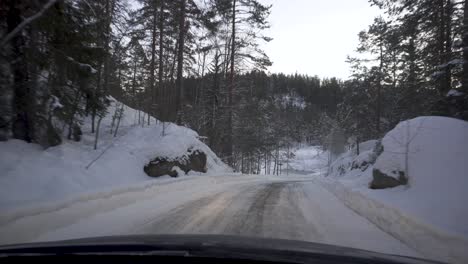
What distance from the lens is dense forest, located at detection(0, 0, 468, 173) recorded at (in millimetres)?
8805

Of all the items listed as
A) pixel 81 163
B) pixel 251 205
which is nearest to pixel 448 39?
pixel 251 205

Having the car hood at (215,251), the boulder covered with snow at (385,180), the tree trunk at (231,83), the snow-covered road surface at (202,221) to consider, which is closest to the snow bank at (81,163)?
the snow-covered road surface at (202,221)

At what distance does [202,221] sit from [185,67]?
24.7m

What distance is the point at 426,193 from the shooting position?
7234 millimetres

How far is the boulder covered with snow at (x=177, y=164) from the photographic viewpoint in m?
13.1

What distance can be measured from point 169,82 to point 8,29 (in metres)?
24.9

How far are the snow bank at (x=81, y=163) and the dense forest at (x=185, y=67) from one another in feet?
2.58

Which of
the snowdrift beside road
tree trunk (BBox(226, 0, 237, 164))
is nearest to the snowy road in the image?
the snowdrift beside road

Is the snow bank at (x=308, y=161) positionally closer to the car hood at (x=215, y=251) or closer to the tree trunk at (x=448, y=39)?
the tree trunk at (x=448, y=39)

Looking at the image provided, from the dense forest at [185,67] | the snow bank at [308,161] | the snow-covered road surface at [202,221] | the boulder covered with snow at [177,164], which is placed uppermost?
the dense forest at [185,67]

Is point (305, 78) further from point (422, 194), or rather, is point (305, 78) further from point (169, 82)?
point (422, 194)

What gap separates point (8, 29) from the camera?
28.3 ft

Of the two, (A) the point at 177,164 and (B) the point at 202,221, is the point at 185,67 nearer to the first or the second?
(A) the point at 177,164

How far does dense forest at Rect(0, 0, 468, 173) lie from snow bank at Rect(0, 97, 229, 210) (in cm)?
79
